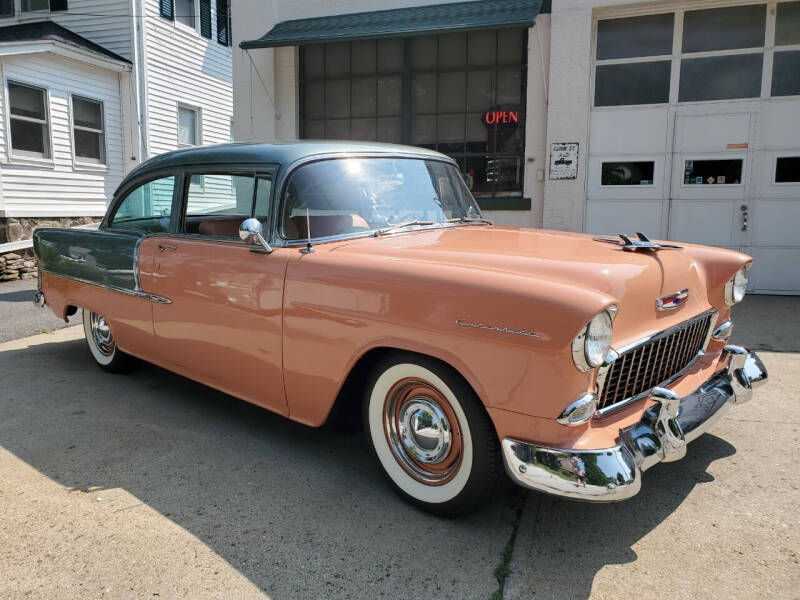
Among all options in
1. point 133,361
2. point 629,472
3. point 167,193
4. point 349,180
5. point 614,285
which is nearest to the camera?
point 629,472

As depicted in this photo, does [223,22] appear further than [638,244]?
Yes

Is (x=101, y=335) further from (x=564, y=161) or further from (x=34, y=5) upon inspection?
(x=34, y=5)

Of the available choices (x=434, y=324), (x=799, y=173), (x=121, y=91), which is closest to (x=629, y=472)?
(x=434, y=324)

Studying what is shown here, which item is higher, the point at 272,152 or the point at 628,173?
the point at 628,173

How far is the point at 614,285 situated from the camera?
2465mm

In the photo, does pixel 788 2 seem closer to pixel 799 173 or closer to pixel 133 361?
pixel 799 173

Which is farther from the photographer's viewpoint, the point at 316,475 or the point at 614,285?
the point at 316,475

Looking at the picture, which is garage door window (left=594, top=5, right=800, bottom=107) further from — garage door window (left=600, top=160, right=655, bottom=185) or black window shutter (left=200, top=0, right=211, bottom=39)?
black window shutter (left=200, top=0, right=211, bottom=39)

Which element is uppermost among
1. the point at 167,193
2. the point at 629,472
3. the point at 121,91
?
the point at 121,91

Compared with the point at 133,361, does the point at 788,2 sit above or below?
above

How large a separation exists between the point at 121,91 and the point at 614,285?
13.7m

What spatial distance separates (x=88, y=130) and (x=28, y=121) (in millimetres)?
1480

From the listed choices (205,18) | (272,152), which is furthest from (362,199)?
(205,18)

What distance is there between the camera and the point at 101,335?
15.8ft
